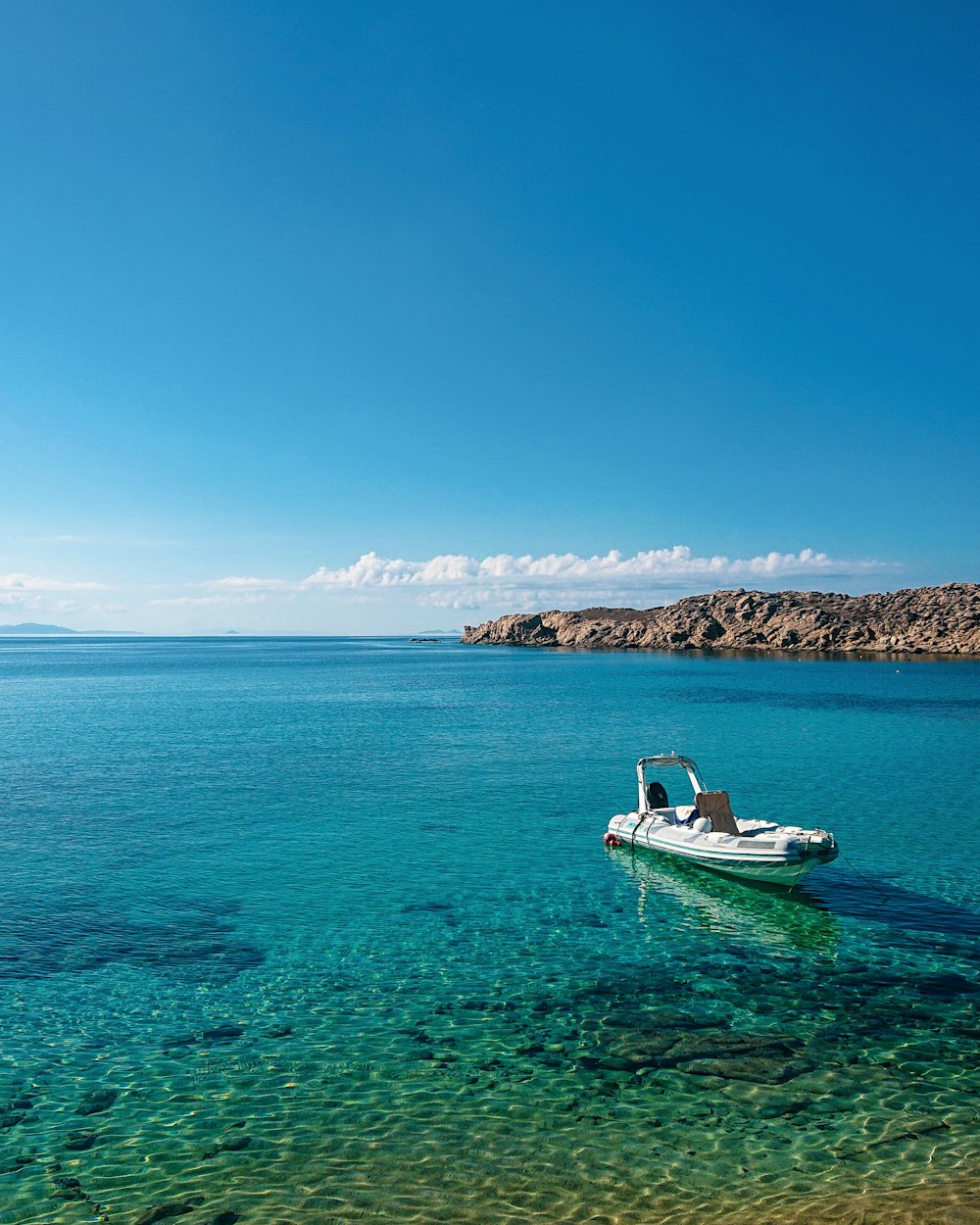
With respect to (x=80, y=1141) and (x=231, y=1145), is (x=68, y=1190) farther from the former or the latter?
(x=231, y=1145)

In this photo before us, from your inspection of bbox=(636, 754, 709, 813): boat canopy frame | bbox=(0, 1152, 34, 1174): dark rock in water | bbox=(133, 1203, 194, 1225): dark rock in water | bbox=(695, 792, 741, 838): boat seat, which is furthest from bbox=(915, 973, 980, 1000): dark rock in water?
bbox=(0, 1152, 34, 1174): dark rock in water

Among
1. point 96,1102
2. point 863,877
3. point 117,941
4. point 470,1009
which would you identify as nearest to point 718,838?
point 863,877

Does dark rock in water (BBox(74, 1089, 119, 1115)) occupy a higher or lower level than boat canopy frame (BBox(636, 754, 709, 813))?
lower

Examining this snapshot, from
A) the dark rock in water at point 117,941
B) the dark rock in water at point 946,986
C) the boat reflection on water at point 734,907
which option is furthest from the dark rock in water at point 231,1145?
the dark rock in water at point 946,986

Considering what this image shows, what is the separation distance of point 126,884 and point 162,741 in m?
33.0

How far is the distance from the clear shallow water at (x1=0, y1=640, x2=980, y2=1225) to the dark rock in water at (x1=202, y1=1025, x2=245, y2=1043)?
0.21 ft

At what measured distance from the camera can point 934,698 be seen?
259 ft

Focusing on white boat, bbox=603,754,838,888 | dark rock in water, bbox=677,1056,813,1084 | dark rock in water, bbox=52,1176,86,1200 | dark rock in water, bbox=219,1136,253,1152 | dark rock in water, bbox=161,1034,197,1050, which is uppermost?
white boat, bbox=603,754,838,888

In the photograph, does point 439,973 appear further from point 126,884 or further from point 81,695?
point 81,695

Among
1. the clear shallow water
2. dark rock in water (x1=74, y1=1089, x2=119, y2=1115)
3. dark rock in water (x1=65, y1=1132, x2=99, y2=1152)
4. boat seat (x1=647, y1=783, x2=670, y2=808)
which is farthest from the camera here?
boat seat (x1=647, y1=783, x2=670, y2=808)

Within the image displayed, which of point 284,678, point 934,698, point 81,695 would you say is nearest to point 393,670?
point 284,678

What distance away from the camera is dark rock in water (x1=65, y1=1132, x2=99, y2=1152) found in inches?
438

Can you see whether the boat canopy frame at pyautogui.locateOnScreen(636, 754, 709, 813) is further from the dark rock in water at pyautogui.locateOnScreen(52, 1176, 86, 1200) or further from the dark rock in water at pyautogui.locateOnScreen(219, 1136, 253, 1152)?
the dark rock in water at pyautogui.locateOnScreen(52, 1176, 86, 1200)

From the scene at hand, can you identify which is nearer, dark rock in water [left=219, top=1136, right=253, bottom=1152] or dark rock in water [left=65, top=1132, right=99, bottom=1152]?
dark rock in water [left=219, top=1136, right=253, bottom=1152]
